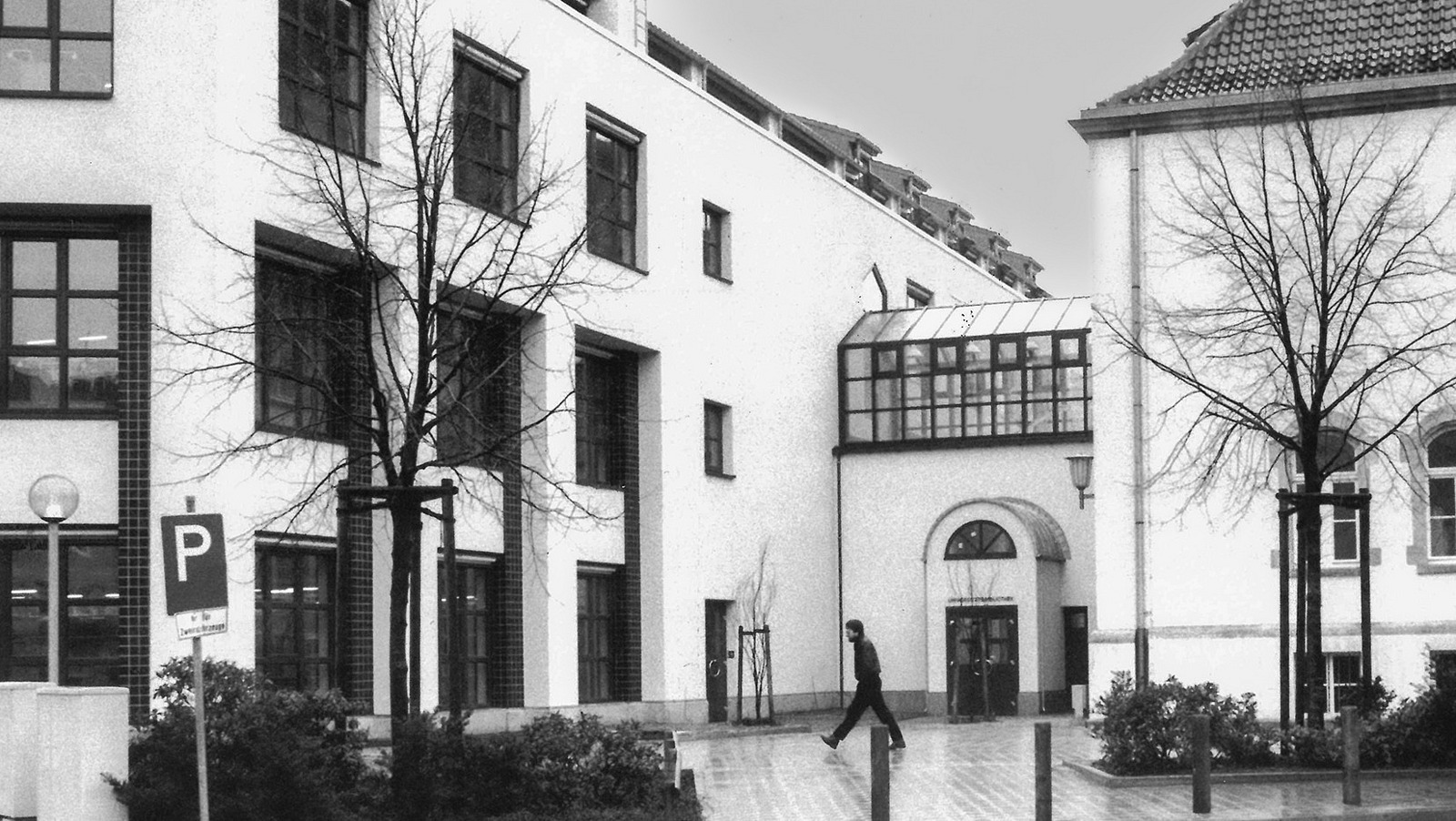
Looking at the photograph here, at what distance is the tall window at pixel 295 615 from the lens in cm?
2883

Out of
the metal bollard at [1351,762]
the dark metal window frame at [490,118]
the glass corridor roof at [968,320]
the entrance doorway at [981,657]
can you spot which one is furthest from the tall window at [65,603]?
the glass corridor roof at [968,320]

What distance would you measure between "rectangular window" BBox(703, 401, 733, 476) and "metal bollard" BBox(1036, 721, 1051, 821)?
25.9 meters

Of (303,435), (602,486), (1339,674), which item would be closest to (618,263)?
(602,486)

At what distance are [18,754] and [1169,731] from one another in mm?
11575

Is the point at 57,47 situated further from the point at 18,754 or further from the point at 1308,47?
the point at 1308,47

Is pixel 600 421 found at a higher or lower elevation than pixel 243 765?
higher

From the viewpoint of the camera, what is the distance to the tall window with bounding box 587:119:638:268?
38.1 meters

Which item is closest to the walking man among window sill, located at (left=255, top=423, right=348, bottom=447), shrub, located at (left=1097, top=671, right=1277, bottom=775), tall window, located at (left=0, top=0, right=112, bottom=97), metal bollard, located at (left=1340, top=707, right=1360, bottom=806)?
shrub, located at (left=1097, top=671, right=1277, bottom=775)

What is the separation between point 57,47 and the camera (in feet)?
87.9

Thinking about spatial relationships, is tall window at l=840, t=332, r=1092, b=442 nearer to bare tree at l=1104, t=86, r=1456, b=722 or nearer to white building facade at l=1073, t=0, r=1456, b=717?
white building facade at l=1073, t=0, r=1456, b=717

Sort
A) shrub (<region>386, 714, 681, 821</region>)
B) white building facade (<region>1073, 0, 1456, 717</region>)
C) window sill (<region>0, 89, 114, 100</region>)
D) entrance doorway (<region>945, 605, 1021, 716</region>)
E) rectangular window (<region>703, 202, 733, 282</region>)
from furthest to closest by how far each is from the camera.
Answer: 1. entrance doorway (<region>945, 605, 1021, 716</region>)
2. rectangular window (<region>703, 202, 733, 282</region>)
3. white building facade (<region>1073, 0, 1456, 717</region>)
4. window sill (<region>0, 89, 114, 100</region>)
5. shrub (<region>386, 714, 681, 821</region>)

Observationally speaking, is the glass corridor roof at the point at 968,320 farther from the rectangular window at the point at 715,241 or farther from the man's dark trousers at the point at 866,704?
the man's dark trousers at the point at 866,704

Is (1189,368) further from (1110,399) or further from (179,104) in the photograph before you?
(179,104)

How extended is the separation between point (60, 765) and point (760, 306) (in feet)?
92.6
